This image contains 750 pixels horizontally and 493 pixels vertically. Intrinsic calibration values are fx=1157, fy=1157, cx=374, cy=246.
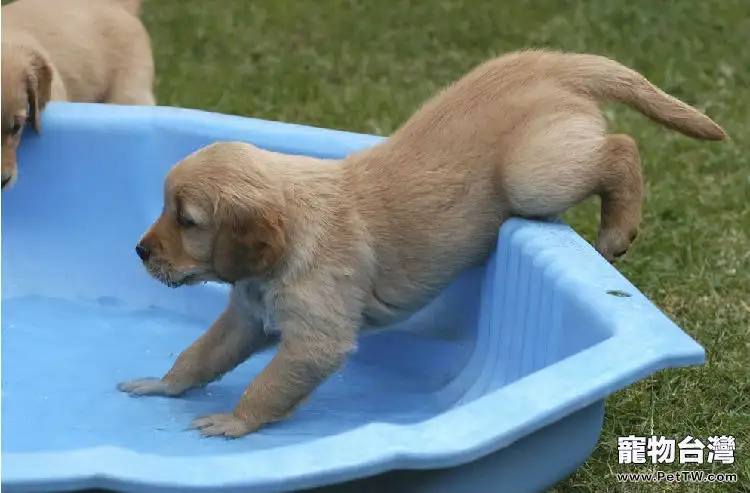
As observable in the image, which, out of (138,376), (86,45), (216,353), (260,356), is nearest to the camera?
(216,353)

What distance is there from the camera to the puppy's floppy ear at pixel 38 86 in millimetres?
3648

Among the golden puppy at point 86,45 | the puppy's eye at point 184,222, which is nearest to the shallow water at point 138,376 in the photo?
the puppy's eye at point 184,222

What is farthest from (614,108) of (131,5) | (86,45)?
(86,45)

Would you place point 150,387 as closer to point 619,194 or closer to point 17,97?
point 17,97

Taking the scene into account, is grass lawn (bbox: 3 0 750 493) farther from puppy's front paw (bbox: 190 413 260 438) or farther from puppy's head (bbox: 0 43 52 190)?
puppy's head (bbox: 0 43 52 190)

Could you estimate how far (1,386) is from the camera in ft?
10.4

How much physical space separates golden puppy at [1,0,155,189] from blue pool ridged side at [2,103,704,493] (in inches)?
15.7

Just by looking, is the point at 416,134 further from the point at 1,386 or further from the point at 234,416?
the point at 1,386

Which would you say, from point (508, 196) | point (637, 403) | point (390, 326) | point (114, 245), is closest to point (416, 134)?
point (508, 196)

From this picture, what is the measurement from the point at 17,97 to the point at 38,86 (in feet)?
0.33

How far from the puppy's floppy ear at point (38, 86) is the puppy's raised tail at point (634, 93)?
1651 millimetres

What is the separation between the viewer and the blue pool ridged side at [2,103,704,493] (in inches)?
77.1

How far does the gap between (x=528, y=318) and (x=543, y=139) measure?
46cm

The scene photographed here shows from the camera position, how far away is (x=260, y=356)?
3.41 meters
